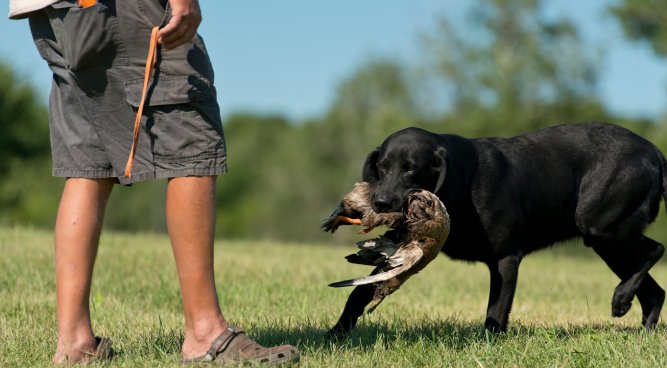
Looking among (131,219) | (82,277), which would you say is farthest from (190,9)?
(131,219)

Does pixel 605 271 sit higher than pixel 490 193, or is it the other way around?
pixel 490 193

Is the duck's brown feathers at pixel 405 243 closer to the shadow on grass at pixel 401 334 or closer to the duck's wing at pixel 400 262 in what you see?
the duck's wing at pixel 400 262

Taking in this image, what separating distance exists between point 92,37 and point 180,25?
0.39 meters

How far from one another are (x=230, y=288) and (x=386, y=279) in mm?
2658

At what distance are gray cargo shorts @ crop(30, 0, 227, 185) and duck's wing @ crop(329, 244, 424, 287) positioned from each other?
849mm

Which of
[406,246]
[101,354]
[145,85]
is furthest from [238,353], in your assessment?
[145,85]

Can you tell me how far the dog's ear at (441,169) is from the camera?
327 cm

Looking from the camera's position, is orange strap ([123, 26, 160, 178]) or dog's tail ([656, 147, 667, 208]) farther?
dog's tail ([656, 147, 667, 208])

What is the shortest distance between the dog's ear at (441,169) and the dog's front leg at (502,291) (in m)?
0.58

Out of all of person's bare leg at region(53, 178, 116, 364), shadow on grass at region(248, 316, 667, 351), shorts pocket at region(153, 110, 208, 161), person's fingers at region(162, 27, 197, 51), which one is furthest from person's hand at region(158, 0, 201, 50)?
shadow on grass at region(248, 316, 667, 351)

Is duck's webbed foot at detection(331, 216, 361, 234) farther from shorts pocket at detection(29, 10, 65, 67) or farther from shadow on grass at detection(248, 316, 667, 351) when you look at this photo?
shorts pocket at detection(29, 10, 65, 67)

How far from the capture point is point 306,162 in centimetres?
3812

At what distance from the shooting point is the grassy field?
8.96ft

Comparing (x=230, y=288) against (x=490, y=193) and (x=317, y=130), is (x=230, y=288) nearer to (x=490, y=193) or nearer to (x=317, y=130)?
(x=490, y=193)
